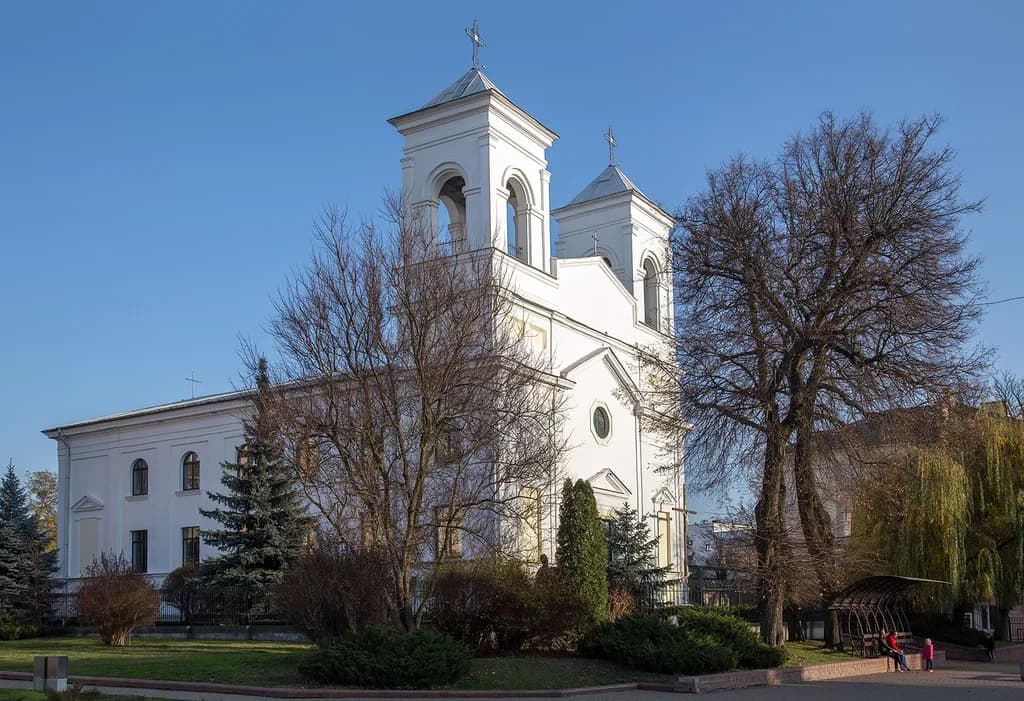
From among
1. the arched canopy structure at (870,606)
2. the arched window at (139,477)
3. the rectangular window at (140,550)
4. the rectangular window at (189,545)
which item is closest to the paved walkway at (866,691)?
the arched canopy structure at (870,606)

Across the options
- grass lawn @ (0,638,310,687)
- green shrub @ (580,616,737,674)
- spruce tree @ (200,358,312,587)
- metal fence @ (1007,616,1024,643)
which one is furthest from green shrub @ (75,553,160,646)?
metal fence @ (1007,616,1024,643)

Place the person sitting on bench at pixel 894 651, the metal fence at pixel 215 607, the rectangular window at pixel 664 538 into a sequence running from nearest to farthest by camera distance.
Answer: the person sitting on bench at pixel 894 651, the metal fence at pixel 215 607, the rectangular window at pixel 664 538

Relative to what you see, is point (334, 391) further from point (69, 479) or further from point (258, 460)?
point (69, 479)

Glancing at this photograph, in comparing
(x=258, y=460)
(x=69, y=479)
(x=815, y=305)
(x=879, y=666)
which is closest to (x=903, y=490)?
(x=879, y=666)

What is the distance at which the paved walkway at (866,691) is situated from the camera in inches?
605

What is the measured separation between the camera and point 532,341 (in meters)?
31.6

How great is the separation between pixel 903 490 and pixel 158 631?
2191cm

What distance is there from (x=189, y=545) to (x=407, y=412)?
26755 millimetres

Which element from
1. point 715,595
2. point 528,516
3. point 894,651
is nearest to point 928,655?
point 894,651

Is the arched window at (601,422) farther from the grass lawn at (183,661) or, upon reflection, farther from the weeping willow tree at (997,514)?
the grass lawn at (183,661)

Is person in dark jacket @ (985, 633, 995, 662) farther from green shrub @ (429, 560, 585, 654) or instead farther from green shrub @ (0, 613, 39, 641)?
green shrub @ (0, 613, 39, 641)

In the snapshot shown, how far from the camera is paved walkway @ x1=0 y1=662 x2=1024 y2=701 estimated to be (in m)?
15.4

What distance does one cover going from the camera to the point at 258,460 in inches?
1280

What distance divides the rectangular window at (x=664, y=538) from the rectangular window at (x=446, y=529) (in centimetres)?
2058
